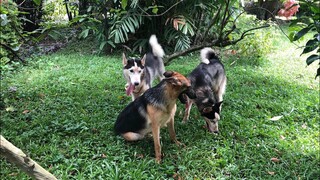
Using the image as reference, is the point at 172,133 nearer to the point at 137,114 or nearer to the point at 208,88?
the point at 137,114

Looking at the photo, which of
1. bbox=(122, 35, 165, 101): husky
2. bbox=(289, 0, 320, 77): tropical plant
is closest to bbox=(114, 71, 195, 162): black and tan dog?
bbox=(122, 35, 165, 101): husky

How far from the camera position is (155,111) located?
3510 millimetres

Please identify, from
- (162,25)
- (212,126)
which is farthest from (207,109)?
(162,25)

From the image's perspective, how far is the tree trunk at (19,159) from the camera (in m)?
1.66

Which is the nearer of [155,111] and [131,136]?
[155,111]

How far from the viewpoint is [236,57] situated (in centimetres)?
858

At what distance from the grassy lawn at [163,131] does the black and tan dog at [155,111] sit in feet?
0.55

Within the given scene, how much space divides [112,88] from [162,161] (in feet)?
9.67

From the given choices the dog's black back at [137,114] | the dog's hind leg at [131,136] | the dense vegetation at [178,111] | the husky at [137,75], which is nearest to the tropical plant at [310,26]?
the dense vegetation at [178,111]

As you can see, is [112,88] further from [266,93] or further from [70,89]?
[266,93]

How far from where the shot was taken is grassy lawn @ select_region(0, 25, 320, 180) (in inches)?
129

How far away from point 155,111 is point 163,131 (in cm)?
91

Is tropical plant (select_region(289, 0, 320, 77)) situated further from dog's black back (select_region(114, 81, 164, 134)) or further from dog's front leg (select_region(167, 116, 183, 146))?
dog's front leg (select_region(167, 116, 183, 146))

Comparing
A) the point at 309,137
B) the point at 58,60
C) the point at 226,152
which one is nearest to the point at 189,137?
the point at 226,152
